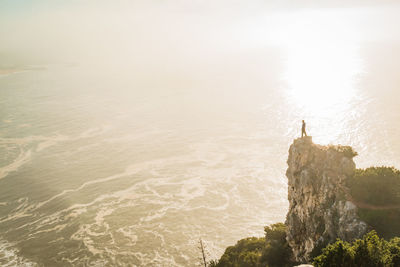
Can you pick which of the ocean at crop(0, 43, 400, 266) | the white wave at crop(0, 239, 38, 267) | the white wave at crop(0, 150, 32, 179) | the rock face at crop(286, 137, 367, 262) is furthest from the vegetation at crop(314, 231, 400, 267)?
the white wave at crop(0, 150, 32, 179)

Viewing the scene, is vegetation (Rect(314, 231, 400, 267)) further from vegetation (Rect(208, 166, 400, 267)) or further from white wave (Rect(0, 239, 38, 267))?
white wave (Rect(0, 239, 38, 267))

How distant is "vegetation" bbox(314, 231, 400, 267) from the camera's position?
22.4 metres

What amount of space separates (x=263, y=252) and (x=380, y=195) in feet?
54.4

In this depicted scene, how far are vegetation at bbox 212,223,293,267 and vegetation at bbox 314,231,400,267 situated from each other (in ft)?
46.7

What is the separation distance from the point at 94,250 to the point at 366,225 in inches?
1891

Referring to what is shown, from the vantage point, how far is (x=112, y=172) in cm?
8319

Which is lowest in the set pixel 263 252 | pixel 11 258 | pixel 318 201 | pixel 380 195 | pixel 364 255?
pixel 11 258

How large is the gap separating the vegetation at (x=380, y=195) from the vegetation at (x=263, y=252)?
12.3m

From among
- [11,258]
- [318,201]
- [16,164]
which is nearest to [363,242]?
[318,201]

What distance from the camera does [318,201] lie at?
108ft

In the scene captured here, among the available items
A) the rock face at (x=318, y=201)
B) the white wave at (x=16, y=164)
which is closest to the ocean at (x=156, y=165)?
the white wave at (x=16, y=164)

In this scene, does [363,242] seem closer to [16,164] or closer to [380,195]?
[380,195]

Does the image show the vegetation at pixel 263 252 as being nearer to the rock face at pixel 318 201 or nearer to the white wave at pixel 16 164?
the rock face at pixel 318 201

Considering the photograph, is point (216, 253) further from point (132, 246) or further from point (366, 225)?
point (366, 225)
